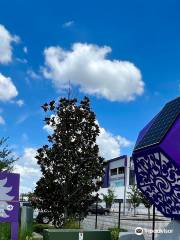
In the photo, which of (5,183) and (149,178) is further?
(5,183)

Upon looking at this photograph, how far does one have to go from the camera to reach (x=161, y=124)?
12.6 m

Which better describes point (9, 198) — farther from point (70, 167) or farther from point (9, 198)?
point (70, 167)

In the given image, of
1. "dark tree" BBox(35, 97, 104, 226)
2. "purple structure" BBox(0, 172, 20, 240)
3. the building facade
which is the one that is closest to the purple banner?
"purple structure" BBox(0, 172, 20, 240)

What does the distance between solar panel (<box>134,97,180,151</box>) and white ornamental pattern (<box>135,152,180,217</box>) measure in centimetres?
32

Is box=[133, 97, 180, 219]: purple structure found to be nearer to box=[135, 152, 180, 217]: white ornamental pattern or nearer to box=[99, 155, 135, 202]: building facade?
box=[135, 152, 180, 217]: white ornamental pattern

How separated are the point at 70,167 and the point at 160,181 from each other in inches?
370

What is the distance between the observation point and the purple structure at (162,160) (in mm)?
11688

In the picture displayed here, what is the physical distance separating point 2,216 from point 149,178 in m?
6.06

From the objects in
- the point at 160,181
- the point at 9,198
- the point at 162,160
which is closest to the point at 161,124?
the point at 162,160

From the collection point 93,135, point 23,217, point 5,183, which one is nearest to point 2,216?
point 5,183

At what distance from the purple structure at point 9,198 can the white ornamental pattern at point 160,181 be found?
521 centimetres

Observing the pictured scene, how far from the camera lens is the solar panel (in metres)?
12.0

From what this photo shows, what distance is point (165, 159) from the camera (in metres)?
11.7

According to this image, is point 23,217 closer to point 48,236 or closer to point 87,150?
point 87,150
